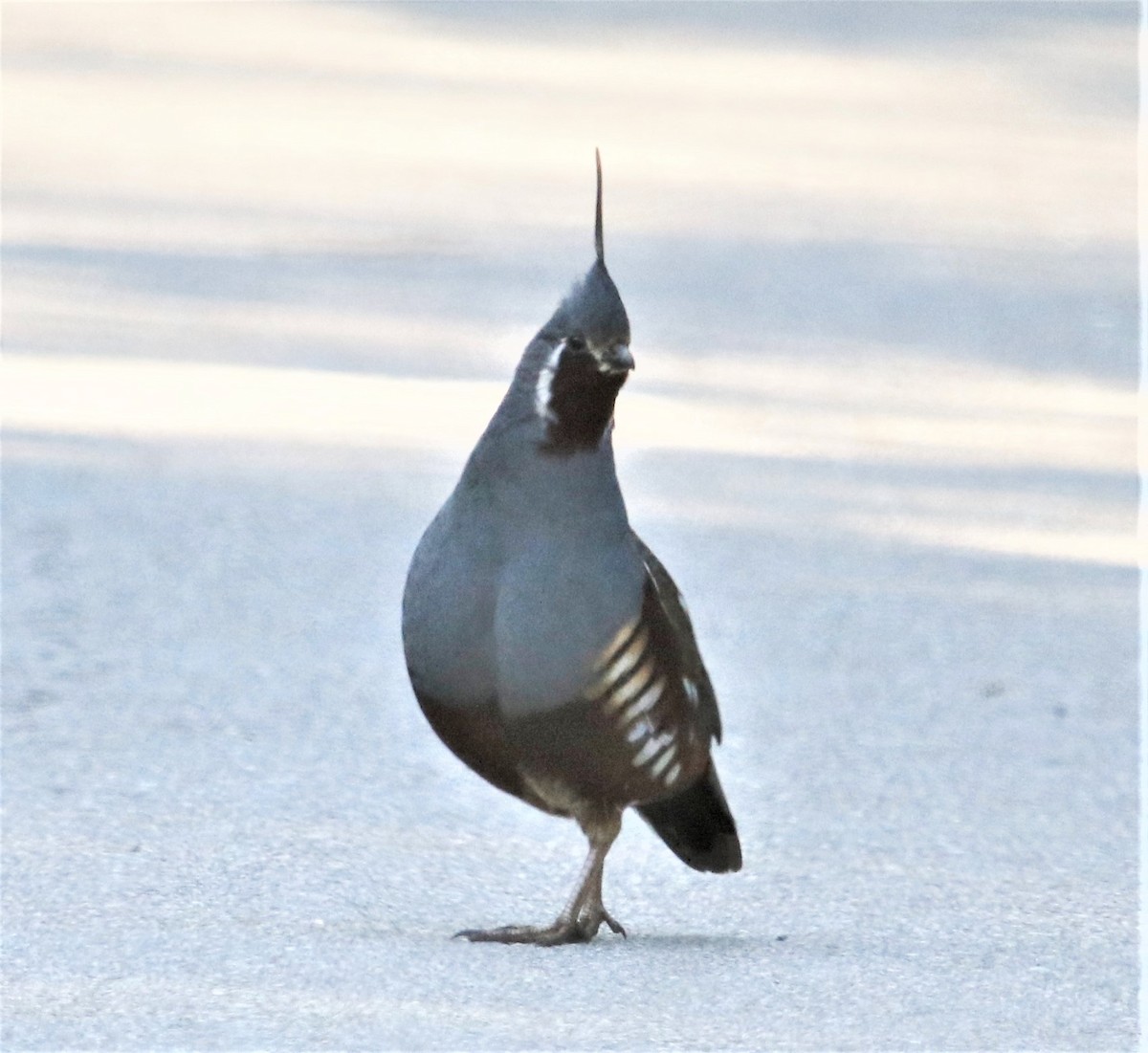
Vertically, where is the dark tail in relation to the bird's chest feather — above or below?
below

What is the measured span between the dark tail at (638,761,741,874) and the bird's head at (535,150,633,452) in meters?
0.64

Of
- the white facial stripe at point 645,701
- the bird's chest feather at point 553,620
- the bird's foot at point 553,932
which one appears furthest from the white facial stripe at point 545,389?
the bird's foot at point 553,932

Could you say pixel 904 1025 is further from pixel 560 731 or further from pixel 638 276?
pixel 638 276

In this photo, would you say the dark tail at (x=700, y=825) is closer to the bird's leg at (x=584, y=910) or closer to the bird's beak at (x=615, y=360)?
the bird's leg at (x=584, y=910)

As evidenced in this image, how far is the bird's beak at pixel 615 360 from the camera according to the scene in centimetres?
418

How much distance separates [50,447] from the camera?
7828 mm

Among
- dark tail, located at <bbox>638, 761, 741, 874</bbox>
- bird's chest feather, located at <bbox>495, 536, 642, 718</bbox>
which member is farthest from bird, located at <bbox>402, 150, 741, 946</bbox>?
dark tail, located at <bbox>638, 761, 741, 874</bbox>

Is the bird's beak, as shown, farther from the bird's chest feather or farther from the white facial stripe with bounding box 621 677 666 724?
the white facial stripe with bounding box 621 677 666 724

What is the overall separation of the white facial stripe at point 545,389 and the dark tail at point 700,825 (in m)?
0.67

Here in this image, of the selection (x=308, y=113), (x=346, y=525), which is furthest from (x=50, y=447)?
(x=308, y=113)

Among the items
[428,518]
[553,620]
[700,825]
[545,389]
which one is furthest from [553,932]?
[428,518]

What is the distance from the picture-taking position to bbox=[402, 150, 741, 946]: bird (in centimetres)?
417

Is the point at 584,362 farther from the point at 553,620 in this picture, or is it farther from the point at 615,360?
the point at 553,620

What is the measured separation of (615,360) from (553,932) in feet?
2.87
